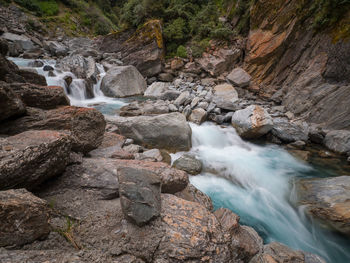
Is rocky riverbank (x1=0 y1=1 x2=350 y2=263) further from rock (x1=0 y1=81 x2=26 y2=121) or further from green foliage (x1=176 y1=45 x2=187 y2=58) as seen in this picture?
green foliage (x1=176 y1=45 x2=187 y2=58)

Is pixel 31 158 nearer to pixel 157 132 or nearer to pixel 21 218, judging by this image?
pixel 21 218

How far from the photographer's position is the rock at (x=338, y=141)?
A: 5.51m

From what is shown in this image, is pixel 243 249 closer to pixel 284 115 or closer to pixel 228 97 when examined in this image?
pixel 284 115

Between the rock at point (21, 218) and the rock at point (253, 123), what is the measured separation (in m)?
6.29

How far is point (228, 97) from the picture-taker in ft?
33.3

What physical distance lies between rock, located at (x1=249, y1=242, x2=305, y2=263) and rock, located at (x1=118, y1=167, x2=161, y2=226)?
1549 millimetres

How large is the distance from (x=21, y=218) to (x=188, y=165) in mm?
3625

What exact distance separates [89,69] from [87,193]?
1263 cm

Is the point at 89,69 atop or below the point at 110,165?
atop

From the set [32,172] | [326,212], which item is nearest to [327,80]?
[326,212]

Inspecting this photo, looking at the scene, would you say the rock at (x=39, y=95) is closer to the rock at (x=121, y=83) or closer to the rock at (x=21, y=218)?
the rock at (x=21, y=218)

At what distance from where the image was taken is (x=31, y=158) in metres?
1.48

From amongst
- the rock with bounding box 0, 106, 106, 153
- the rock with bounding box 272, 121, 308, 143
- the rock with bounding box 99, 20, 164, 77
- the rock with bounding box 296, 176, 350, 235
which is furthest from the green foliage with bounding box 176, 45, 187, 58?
the rock with bounding box 296, 176, 350, 235

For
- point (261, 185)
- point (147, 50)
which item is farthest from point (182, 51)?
point (261, 185)
